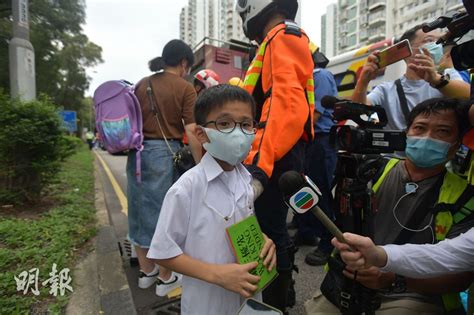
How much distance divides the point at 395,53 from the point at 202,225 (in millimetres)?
1312

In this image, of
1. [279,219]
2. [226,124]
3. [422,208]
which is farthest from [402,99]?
[226,124]

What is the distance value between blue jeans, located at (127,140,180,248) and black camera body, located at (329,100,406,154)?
A: 1495 millimetres

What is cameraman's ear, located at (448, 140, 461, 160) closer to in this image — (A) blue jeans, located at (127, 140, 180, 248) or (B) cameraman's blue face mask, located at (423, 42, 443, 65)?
(B) cameraman's blue face mask, located at (423, 42, 443, 65)

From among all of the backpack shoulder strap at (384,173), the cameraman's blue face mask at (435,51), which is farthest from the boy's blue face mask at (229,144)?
the cameraman's blue face mask at (435,51)

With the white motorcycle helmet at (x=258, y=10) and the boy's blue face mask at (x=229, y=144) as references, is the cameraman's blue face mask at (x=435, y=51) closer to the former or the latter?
the white motorcycle helmet at (x=258, y=10)

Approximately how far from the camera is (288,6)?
1.79 metres

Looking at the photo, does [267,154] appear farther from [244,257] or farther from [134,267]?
[134,267]

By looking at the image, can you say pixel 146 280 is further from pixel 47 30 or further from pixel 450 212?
pixel 47 30

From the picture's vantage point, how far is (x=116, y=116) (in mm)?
2285

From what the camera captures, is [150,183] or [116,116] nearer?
[116,116]

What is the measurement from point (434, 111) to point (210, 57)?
633 centimetres

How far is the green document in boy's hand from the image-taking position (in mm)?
1146

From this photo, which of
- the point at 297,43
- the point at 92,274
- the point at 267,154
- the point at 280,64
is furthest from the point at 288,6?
the point at 92,274

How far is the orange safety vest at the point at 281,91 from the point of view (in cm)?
149
